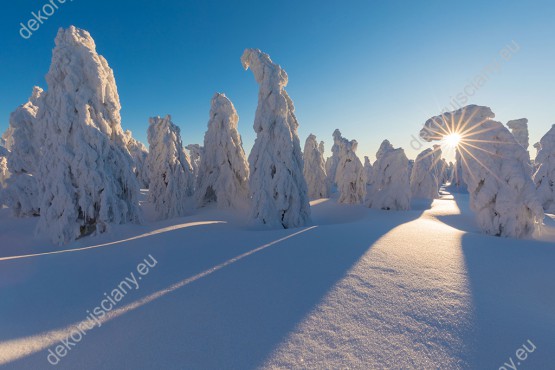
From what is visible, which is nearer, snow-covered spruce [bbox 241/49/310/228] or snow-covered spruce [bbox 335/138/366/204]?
snow-covered spruce [bbox 241/49/310/228]

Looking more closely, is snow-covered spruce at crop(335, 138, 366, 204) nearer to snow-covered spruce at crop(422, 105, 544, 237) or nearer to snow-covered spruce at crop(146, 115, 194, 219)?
snow-covered spruce at crop(422, 105, 544, 237)

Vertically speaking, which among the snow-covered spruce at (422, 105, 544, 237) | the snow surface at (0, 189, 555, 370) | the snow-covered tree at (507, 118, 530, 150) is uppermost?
the snow-covered tree at (507, 118, 530, 150)

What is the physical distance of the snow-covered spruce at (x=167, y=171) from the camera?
63.8ft

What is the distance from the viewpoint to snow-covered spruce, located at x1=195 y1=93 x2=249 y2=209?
20.3 m

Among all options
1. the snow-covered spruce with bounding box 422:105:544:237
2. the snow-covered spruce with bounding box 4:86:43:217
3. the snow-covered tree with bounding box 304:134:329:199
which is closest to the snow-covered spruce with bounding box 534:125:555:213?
the snow-covered spruce with bounding box 422:105:544:237

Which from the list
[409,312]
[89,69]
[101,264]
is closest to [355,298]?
[409,312]

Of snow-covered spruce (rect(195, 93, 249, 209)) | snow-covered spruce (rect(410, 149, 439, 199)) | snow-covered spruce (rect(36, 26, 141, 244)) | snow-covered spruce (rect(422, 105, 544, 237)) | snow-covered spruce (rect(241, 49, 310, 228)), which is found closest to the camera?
snow-covered spruce (rect(422, 105, 544, 237))

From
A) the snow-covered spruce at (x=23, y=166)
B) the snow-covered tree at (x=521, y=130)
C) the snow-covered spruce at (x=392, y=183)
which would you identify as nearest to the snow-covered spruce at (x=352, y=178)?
the snow-covered spruce at (x=392, y=183)

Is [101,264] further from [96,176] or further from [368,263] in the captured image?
[96,176]

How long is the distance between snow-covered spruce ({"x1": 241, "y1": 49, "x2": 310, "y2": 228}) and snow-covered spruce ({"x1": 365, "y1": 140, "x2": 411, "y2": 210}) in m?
10.8

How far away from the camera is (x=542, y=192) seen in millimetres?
21797

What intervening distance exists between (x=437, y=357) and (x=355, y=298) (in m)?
1.24

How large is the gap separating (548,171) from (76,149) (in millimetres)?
38478

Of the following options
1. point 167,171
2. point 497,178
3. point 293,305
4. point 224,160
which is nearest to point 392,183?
point 497,178
